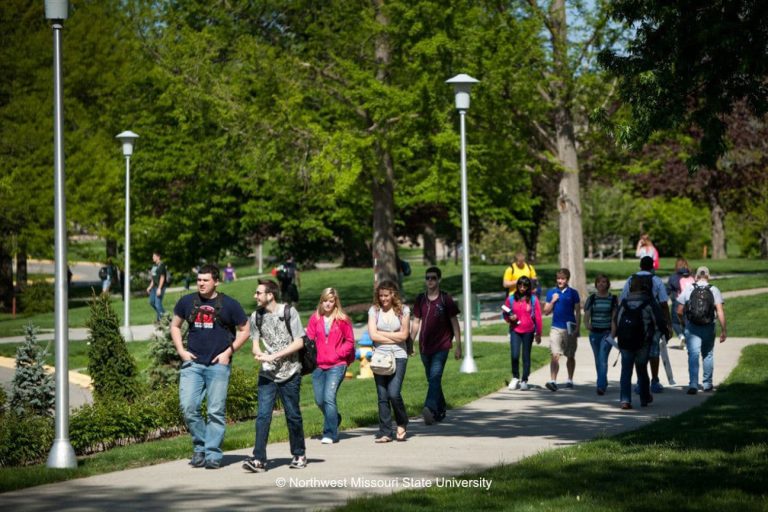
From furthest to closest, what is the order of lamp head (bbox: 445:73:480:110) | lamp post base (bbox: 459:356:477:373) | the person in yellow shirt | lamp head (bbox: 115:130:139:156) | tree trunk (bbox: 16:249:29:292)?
tree trunk (bbox: 16:249:29:292), lamp head (bbox: 115:130:139:156), the person in yellow shirt, lamp head (bbox: 445:73:480:110), lamp post base (bbox: 459:356:477:373)

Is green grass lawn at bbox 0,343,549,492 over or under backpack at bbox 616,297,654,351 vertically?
under

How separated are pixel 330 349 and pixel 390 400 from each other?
0.92 meters

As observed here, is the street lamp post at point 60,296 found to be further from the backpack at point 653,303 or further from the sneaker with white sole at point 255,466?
the backpack at point 653,303

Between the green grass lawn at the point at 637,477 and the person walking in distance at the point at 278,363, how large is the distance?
1.72 metres

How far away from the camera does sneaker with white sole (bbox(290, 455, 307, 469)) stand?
11110 mm

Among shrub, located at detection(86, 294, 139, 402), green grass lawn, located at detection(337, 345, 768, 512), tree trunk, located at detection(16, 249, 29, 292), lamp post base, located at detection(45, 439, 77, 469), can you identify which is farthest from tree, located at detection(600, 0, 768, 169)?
tree trunk, located at detection(16, 249, 29, 292)

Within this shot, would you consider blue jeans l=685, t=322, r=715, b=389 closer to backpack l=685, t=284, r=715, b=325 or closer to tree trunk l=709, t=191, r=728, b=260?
backpack l=685, t=284, r=715, b=325

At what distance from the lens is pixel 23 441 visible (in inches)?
521

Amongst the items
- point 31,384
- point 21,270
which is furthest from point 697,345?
point 21,270

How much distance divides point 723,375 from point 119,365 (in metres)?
8.94

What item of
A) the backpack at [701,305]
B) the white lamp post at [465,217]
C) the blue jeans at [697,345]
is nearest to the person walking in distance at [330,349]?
the backpack at [701,305]

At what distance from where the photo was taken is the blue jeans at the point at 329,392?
12781 millimetres

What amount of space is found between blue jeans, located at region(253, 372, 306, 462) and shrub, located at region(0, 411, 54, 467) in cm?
324

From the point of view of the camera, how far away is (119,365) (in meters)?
17.9
